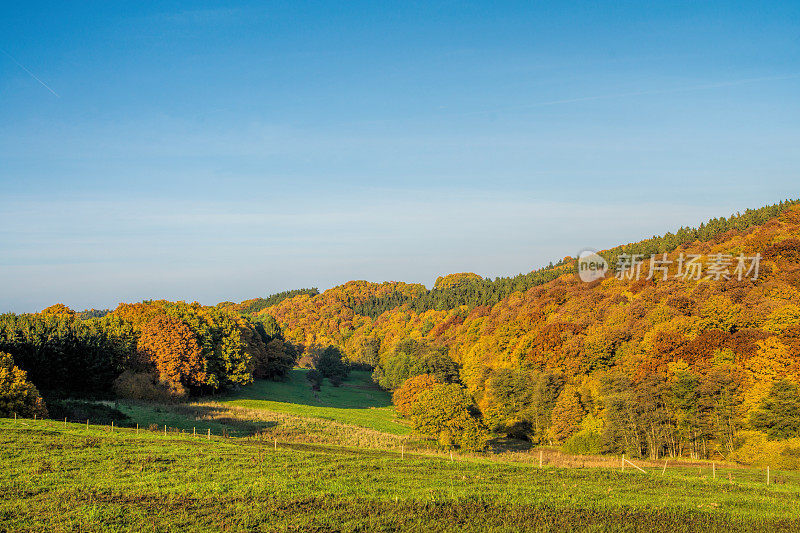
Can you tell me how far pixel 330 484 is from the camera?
21.1 m

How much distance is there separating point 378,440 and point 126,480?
94.8 ft

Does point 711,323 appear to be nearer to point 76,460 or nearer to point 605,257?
point 76,460

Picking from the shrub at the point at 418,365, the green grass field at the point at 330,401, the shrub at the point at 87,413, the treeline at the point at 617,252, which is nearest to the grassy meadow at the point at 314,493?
the shrub at the point at 87,413

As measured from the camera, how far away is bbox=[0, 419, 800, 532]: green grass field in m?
16.3

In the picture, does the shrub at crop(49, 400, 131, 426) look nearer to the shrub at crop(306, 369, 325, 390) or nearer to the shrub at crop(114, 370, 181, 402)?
the shrub at crop(114, 370, 181, 402)

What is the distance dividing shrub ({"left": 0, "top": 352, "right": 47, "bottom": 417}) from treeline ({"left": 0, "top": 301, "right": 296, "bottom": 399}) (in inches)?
532

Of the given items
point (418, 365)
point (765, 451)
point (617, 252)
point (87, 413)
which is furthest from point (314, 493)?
point (617, 252)

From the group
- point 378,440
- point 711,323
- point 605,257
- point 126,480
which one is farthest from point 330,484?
point 605,257

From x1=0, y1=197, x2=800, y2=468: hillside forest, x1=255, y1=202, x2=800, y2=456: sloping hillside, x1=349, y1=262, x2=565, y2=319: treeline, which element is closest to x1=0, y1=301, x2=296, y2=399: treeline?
x1=0, y1=197, x2=800, y2=468: hillside forest

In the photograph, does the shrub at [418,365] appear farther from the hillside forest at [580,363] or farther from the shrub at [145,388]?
the shrub at [145,388]

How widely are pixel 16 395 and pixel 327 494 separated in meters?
27.8

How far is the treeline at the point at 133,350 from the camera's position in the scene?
5603 cm

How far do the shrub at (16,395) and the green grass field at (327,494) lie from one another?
837cm

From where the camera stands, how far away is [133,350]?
70.0 meters
